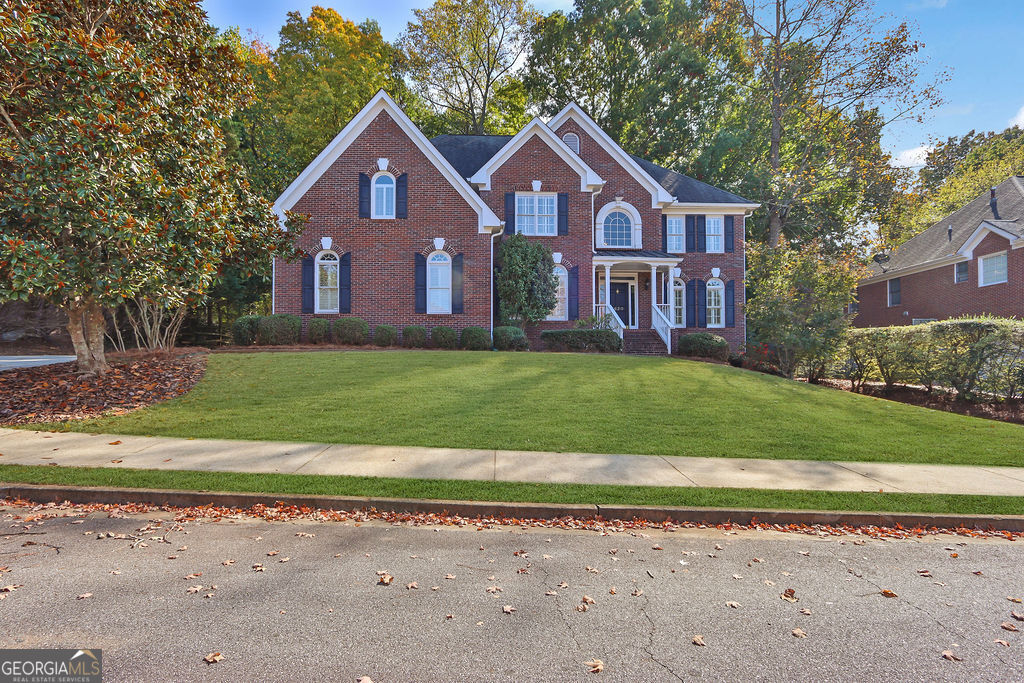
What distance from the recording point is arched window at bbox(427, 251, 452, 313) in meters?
18.9

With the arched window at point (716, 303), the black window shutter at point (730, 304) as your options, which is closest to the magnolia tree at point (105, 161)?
the arched window at point (716, 303)

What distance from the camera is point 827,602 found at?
3.66 meters

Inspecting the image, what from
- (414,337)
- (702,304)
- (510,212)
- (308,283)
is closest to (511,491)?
(414,337)

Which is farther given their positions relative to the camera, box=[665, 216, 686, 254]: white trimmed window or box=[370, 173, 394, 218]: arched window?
box=[665, 216, 686, 254]: white trimmed window

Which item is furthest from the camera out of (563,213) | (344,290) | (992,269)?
(992,269)

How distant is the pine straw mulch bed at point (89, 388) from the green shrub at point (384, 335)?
5.63m

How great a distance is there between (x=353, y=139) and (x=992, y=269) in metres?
29.6

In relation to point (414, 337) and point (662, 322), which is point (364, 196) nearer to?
point (414, 337)

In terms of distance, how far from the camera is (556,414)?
946 cm

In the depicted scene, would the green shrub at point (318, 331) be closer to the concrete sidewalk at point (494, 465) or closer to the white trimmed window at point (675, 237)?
the concrete sidewalk at point (494, 465)

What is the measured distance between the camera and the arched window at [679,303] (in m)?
24.0

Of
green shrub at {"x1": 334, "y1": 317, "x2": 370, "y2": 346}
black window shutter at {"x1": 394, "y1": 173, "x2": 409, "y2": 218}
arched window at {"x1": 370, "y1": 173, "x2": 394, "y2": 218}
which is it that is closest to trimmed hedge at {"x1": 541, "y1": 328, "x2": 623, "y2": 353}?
green shrub at {"x1": 334, "y1": 317, "x2": 370, "y2": 346}

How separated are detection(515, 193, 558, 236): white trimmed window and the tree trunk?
1413cm

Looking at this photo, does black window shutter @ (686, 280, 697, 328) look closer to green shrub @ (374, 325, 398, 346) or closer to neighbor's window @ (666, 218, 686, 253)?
neighbor's window @ (666, 218, 686, 253)
